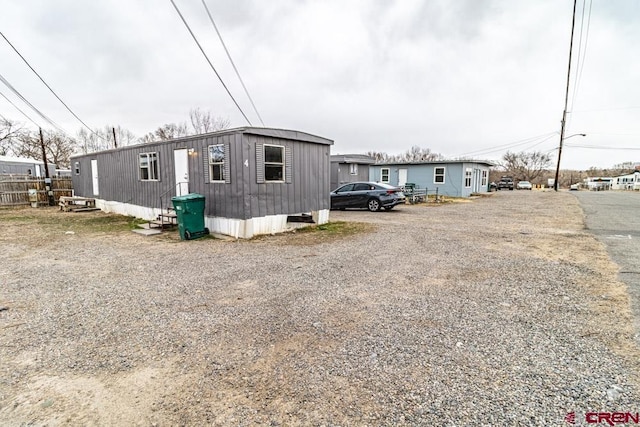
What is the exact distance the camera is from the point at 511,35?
15023mm

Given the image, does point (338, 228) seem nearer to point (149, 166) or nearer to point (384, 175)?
point (149, 166)

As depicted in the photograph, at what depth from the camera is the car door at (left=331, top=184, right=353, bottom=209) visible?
14.5 m

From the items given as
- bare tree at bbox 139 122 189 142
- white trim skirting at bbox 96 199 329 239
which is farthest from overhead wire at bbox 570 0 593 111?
bare tree at bbox 139 122 189 142

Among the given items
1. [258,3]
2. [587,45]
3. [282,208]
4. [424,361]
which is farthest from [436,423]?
[587,45]

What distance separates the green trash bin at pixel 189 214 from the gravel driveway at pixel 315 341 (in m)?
2.05

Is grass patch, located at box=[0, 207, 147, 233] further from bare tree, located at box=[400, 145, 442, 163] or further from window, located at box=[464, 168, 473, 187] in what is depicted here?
bare tree, located at box=[400, 145, 442, 163]

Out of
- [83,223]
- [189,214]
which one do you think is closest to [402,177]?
[189,214]

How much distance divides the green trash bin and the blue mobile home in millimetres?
18049

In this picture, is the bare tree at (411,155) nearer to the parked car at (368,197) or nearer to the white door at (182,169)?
the parked car at (368,197)

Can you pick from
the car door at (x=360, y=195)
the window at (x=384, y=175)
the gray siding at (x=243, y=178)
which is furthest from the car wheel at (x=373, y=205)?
the window at (x=384, y=175)

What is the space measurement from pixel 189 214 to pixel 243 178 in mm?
1764

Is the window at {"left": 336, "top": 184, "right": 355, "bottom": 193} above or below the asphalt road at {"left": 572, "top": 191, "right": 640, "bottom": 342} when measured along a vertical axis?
above

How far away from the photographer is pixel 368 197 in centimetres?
1408

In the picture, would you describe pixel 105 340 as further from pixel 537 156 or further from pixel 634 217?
pixel 537 156
